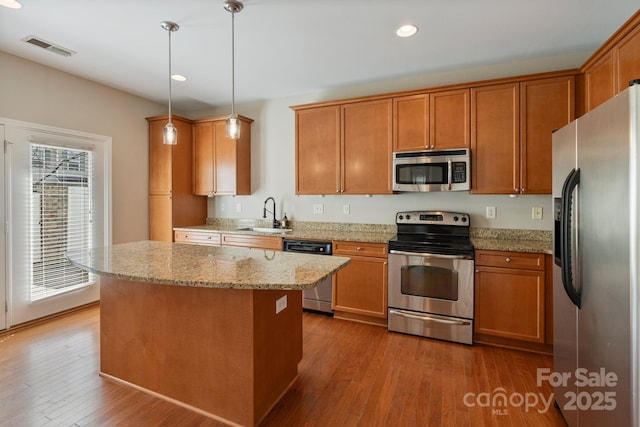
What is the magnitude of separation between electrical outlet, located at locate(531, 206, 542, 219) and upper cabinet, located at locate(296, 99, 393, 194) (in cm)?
142

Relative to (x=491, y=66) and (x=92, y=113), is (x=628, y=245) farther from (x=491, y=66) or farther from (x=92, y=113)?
(x=92, y=113)

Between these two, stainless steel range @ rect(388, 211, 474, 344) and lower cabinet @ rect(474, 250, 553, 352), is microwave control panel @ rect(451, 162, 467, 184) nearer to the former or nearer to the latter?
stainless steel range @ rect(388, 211, 474, 344)

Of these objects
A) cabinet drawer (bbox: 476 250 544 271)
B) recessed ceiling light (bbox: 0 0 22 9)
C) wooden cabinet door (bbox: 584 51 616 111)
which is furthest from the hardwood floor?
recessed ceiling light (bbox: 0 0 22 9)

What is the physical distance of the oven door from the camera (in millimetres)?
2760

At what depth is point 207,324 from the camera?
1.78 meters

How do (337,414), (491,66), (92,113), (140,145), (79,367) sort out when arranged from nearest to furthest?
(337,414) → (79,367) → (491,66) → (92,113) → (140,145)

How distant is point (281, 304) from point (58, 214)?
301cm

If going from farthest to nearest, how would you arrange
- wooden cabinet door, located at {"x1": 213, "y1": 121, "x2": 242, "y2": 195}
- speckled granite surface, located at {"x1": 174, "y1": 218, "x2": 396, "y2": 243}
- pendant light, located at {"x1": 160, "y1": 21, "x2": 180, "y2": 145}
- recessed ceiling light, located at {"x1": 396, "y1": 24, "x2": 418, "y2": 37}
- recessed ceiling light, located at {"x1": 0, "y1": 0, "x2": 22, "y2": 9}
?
wooden cabinet door, located at {"x1": 213, "y1": 121, "x2": 242, "y2": 195}
speckled granite surface, located at {"x1": 174, "y1": 218, "x2": 396, "y2": 243}
recessed ceiling light, located at {"x1": 396, "y1": 24, "x2": 418, "y2": 37}
pendant light, located at {"x1": 160, "y1": 21, "x2": 180, "y2": 145}
recessed ceiling light, located at {"x1": 0, "y1": 0, "x2": 22, "y2": 9}

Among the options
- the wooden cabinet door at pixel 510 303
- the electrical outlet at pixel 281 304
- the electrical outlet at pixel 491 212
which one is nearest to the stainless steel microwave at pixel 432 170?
the electrical outlet at pixel 491 212

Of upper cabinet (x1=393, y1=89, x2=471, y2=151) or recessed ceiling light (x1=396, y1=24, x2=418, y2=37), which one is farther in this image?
upper cabinet (x1=393, y1=89, x2=471, y2=151)

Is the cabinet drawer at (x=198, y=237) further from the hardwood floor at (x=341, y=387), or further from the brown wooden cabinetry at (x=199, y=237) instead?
the hardwood floor at (x=341, y=387)

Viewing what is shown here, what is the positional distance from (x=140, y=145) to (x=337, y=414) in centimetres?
411

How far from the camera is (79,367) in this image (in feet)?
7.74

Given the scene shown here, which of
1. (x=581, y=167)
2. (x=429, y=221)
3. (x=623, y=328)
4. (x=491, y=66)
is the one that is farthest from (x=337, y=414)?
(x=491, y=66)
